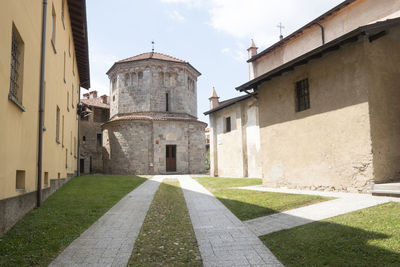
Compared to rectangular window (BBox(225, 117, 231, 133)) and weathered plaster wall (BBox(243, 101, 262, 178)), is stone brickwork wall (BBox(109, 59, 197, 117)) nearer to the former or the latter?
rectangular window (BBox(225, 117, 231, 133))

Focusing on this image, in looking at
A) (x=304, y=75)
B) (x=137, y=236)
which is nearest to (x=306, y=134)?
(x=304, y=75)

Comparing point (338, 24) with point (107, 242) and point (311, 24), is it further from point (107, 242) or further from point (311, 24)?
point (107, 242)

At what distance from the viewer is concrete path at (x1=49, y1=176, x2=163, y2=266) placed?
13.2ft

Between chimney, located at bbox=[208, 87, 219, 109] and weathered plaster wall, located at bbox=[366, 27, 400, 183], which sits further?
chimney, located at bbox=[208, 87, 219, 109]

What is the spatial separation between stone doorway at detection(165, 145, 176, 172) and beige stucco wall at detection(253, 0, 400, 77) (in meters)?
14.4

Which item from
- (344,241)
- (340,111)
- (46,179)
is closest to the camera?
(344,241)

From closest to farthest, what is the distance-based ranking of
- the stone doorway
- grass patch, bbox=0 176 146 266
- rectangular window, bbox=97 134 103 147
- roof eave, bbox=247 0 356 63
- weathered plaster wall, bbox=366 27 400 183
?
grass patch, bbox=0 176 146 266 → weathered plaster wall, bbox=366 27 400 183 → roof eave, bbox=247 0 356 63 → the stone doorway → rectangular window, bbox=97 134 103 147

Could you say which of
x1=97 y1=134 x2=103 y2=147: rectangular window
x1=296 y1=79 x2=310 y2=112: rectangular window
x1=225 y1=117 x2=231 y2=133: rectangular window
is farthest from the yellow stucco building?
x1=97 y1=134 x2=103 y2=147: rectangular window

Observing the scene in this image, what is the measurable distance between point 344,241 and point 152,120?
2792cm

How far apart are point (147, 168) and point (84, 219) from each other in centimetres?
2426

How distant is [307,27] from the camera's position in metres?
17.3

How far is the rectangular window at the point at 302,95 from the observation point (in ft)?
38.1

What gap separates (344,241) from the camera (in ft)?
14.6

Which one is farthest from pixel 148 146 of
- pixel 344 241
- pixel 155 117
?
pixel 344 241
